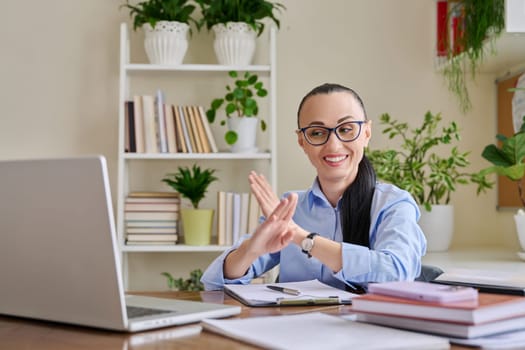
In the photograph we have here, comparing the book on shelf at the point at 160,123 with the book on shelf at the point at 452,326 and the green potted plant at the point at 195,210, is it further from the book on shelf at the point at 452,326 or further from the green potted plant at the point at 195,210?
the book on shelf at the point at 452,326

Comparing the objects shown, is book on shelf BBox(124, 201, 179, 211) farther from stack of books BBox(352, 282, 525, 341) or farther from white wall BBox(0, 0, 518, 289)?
stack of books BBox(352, 282, 525, 341)

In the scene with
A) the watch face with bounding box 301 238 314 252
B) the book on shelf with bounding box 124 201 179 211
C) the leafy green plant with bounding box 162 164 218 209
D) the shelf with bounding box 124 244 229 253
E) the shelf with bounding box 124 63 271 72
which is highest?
the shelf with bounding box 124 63 271 72

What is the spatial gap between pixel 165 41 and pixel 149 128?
1.23 ft

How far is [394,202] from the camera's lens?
1.73m

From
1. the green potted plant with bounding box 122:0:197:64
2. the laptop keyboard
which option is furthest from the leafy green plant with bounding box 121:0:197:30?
the laptop keyboard

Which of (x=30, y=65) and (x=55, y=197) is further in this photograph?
(x=30, y=65)

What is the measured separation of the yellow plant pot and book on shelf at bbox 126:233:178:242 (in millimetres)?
61

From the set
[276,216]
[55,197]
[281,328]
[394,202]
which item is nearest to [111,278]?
[55,197]

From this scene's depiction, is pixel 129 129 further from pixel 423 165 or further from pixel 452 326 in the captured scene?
pixel 452 326

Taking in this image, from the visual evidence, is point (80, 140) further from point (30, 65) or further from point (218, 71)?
point (218, 71)

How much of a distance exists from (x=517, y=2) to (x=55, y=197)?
1.97m

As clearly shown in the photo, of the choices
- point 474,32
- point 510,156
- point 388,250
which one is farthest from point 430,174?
point 388,250

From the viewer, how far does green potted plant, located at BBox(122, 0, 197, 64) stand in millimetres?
3004

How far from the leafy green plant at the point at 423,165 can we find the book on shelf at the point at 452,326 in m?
1.77
